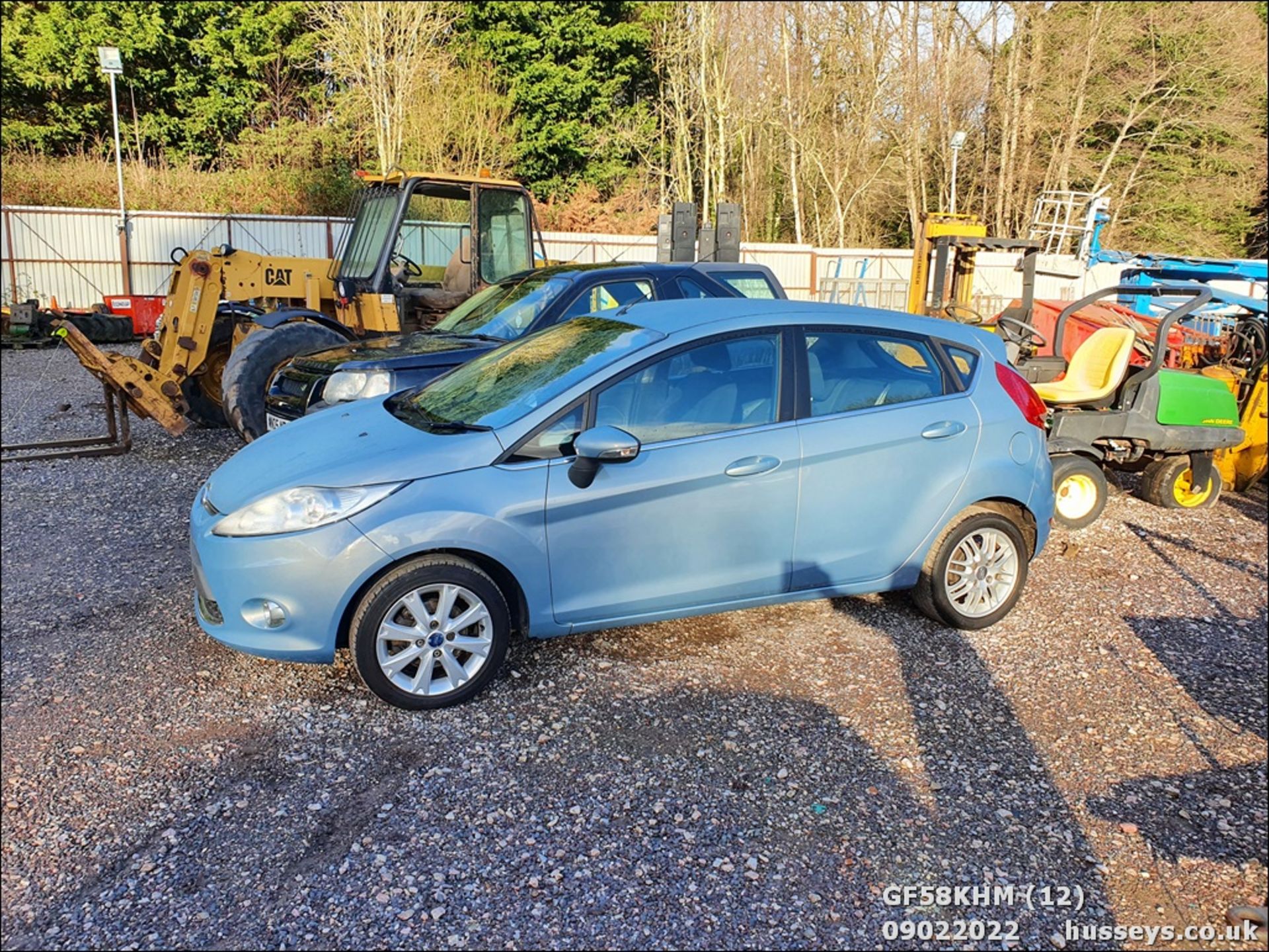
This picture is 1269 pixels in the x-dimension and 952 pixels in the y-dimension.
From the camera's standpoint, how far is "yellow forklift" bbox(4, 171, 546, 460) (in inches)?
352

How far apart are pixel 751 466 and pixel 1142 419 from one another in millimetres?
4849

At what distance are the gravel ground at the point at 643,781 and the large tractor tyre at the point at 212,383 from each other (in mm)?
4839

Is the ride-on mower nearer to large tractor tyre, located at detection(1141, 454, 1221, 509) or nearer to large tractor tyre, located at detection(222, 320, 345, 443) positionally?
large tractor tyre, located at detection(1141, 454, 1221, 509)

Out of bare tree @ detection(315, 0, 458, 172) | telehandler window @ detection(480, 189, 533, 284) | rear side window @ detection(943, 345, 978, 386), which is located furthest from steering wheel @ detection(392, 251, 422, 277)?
bare tree @ detection(315, 0, 458, 172)

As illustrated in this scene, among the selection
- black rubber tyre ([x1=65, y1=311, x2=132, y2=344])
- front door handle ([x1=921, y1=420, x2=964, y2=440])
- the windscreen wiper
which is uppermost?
the windscreen wiper

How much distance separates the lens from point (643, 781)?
3676mm

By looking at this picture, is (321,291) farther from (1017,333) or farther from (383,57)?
(383,57)

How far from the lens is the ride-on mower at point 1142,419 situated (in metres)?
7.56

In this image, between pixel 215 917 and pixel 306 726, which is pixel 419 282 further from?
pixel 215 917

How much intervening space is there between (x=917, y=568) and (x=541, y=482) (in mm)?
2094

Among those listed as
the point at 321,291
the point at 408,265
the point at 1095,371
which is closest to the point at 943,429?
the point at 1095,371

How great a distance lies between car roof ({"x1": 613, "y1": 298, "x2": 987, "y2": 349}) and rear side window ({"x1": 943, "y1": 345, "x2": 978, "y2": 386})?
6 cm

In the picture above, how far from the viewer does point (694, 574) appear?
4465mm

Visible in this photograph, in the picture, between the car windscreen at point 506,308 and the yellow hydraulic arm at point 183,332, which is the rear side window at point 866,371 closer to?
the car windscreen at point 506,308
